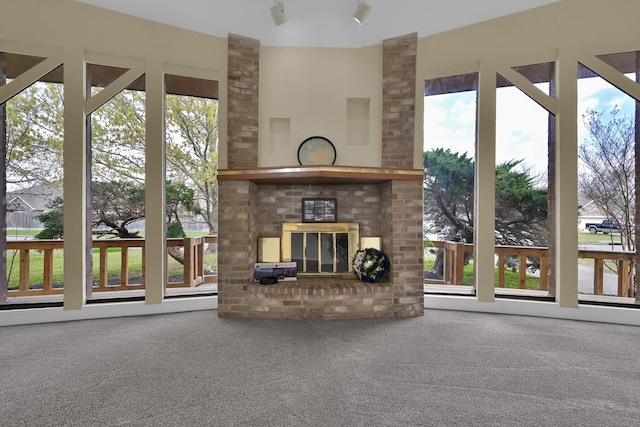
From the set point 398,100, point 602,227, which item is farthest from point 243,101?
point 602,227

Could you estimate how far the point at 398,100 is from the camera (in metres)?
3.71

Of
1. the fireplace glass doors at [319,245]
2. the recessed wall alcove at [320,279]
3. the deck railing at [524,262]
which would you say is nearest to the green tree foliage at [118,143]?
the recessed wall alcove at [320,279]

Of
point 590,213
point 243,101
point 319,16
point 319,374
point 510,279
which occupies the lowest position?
point 319,374

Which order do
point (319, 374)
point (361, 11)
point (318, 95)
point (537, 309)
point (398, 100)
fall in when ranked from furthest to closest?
point (318, 95)
point (398, 100)
point (537, 309)
point (361, 11)
point (319, 374)

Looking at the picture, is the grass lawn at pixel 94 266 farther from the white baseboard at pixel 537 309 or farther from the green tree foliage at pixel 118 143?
the white baseboard at pixel 537 309

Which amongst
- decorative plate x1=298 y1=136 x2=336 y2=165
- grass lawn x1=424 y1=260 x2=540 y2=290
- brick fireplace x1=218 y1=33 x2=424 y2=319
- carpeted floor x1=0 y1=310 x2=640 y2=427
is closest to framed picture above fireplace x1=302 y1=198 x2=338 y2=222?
brick fireplace x1=218 y1=33 x2=424 y2=319

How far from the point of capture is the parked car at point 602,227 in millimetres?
3330

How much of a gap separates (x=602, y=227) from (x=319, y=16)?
3.93m

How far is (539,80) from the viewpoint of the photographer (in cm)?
351

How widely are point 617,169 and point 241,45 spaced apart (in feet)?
14.9

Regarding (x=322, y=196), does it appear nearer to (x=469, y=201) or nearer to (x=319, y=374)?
(x=469, y=201)

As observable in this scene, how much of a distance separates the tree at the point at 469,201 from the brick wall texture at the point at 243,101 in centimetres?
219

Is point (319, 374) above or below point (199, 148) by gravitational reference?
below

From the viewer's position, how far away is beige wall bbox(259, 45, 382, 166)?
380 cm
